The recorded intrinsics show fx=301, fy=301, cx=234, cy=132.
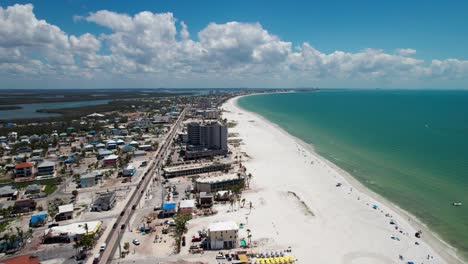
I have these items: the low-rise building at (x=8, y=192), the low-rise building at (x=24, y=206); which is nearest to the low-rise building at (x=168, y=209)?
the low-rise building at (x=24, y=206)

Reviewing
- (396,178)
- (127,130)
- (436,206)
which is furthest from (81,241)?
(127,130)

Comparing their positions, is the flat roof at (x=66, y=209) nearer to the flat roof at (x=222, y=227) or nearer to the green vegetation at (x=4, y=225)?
the green vegetation at (x=4, y=225)

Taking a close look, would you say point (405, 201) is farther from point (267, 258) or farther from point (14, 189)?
point (14, 189)

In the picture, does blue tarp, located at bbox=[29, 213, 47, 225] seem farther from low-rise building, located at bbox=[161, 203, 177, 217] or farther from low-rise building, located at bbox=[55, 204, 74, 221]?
low-rise building, located at bbox=[161, 203, 177, 217]

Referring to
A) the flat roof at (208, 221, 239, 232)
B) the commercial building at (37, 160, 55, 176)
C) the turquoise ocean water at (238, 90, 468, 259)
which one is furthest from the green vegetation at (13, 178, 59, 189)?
the turquoise ocean water at (238, 90, 468, 259)

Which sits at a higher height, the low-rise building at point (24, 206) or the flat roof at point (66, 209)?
the flat roof at point (66, 209)
